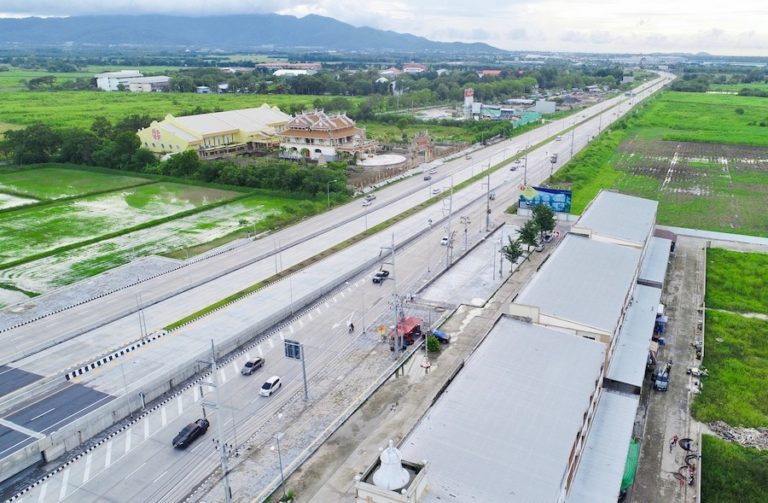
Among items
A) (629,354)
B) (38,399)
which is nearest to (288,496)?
(38,399)

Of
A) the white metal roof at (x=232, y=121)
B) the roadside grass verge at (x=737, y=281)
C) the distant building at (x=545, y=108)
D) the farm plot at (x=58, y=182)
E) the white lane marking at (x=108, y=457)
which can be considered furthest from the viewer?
the distant building at (x=545, y=108)

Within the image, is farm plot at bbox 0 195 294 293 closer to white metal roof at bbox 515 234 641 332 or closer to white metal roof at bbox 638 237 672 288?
white metal roof at bbox 515 234 641 332

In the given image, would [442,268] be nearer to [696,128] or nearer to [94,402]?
[94,402]

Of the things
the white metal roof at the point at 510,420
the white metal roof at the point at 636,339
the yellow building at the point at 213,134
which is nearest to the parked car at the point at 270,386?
the white metal roof at the point at 510,420

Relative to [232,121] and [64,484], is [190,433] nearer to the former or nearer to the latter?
[64,484]

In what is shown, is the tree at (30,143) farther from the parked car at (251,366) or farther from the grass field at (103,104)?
Answer: the parked car at (251,366)

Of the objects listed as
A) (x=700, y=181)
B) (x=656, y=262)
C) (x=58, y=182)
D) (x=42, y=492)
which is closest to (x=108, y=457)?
(x=42, y=492)

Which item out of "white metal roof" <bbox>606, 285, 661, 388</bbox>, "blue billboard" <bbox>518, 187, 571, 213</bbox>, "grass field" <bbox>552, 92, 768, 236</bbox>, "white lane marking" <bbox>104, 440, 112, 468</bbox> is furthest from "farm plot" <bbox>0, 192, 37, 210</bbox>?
"white metal roof" <bbox>606, 285, 661, 388</bbox>
